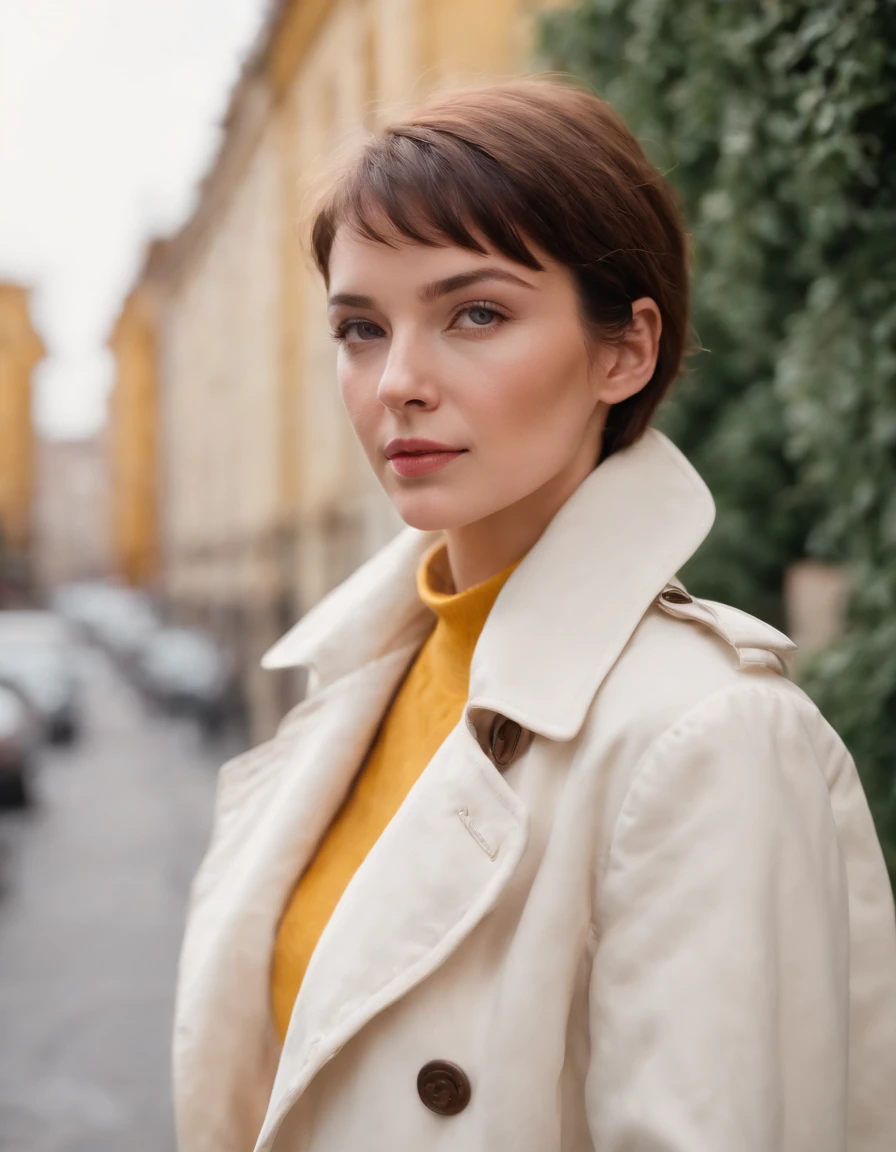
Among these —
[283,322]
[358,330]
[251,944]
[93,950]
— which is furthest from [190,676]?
[358,330]

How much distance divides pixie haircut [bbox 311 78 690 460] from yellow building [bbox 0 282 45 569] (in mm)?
45553

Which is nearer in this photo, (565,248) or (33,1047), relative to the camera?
(565,248)

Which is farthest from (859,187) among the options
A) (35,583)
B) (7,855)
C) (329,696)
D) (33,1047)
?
(35,583)

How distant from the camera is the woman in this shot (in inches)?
39.4

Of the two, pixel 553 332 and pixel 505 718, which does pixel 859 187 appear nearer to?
pixel 553 332

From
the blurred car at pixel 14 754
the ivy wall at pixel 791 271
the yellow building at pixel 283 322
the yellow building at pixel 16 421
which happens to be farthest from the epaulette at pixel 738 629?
the yellow building at pixel 16 421

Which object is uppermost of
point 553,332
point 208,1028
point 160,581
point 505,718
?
point 553,332

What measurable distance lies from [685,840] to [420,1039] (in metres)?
0.38

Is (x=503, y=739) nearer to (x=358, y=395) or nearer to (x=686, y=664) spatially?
(x=686, y=664)

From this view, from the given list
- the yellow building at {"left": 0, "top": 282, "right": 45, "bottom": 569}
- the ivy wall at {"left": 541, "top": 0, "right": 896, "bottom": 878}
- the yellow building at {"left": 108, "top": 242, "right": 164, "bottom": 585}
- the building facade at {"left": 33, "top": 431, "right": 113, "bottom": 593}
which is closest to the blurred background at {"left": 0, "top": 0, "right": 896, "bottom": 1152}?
the ivy wall at {"left": 541, "top": 0, "right": 896, "bottom": 878}

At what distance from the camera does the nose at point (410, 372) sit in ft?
3.99

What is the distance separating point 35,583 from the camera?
45906 mm

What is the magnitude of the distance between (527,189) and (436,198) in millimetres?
98

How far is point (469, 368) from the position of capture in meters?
1.21
